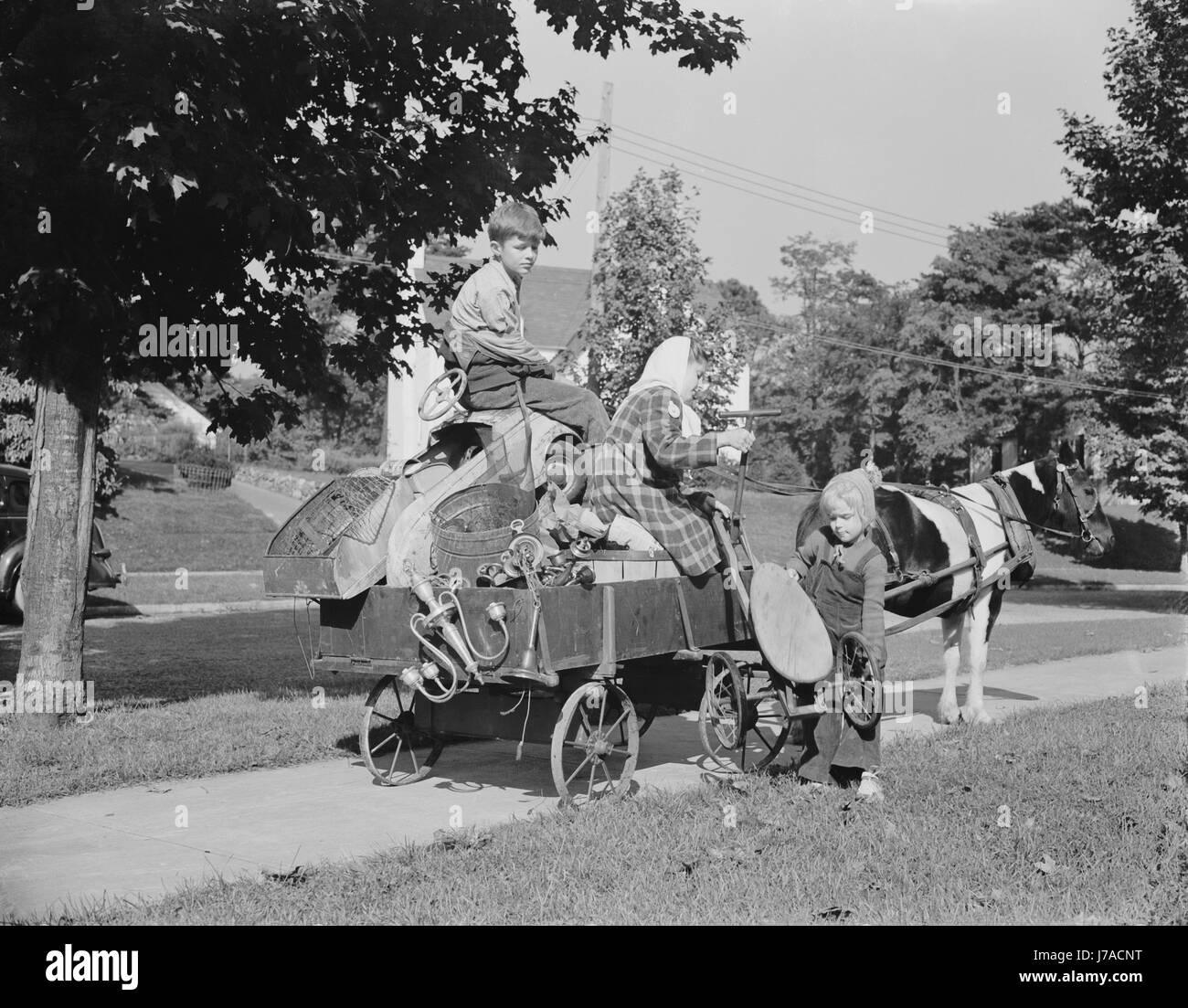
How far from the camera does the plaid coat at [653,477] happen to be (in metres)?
6.84

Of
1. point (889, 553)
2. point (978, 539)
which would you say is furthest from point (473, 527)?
point (978, 539)

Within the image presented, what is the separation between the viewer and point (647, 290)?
1016 inches

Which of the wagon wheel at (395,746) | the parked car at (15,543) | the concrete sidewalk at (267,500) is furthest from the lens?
the concrete sidewalk at (267,500)

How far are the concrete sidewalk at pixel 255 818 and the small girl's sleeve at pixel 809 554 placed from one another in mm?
1401

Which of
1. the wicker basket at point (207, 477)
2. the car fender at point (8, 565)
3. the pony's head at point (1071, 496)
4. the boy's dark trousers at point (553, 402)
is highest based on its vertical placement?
the wicker basket at point (207, 477)

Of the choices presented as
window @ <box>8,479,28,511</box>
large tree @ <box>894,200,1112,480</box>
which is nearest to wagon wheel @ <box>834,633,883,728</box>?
window @ <box>8,479,28,511</box>

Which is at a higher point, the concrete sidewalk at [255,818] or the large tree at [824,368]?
the large tree at [824,368]

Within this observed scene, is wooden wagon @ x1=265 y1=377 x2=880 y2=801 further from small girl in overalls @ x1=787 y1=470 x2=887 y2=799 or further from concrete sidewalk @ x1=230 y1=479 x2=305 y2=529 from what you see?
concrete sidewalk @ x1=230 y1=479 x2=305 y2=529

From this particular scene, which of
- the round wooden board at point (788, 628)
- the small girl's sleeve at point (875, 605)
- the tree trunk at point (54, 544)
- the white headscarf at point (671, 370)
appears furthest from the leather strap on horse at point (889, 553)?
the tree trunk at point (54, 544)

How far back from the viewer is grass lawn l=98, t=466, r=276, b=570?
2919 centimetres

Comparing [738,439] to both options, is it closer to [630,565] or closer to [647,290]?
[630,565]

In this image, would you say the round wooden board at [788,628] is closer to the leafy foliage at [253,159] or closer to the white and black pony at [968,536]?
the white and black pony at [968,536]
